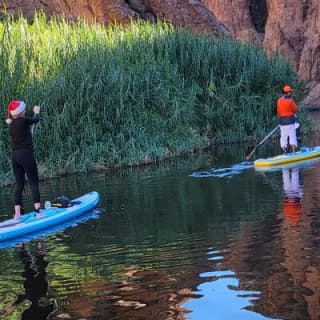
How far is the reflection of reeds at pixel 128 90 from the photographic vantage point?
577 inches

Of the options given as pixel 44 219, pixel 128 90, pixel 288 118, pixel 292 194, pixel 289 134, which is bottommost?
pixel 292 194

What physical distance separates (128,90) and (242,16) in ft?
107

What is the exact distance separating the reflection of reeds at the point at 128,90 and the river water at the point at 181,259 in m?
4.08

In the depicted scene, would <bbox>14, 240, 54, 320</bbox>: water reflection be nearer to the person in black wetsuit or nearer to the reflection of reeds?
the person in black wetsuit

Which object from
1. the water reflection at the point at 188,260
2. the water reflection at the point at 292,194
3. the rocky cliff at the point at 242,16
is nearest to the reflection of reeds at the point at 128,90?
the rocky cliff at the point at 242,16

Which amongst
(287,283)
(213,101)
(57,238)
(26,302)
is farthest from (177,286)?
(213,101)

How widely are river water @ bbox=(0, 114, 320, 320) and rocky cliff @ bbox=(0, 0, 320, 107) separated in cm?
1399

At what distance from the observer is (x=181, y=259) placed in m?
6.19

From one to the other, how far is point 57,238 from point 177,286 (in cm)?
291

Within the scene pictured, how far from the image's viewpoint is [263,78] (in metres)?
20.7

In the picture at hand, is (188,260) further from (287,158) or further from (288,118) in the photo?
(288,118)

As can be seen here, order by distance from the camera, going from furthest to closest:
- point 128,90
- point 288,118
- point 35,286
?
point 128,90
point 288,118
point 35,286

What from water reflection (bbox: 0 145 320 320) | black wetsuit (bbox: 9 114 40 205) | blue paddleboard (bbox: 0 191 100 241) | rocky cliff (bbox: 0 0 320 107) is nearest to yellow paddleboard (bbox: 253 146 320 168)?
water reflection (bbox: 0 145 320 320)

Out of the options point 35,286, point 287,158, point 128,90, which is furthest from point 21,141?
point 128,90
